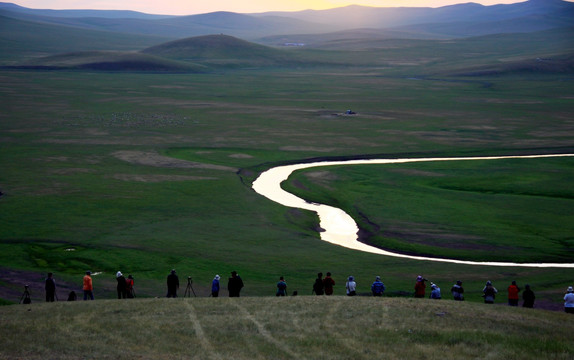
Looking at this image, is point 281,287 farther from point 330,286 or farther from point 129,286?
point 129,286

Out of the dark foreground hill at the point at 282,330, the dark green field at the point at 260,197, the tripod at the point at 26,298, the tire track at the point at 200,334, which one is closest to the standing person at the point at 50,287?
the tripod at the point at 26,298

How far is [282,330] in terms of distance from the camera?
1132 inches

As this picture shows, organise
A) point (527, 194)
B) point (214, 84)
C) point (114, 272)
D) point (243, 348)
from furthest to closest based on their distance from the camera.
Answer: point (214, 84), point (527, 194), point (114, 272), point (243, 348)

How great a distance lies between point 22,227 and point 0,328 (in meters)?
28.1

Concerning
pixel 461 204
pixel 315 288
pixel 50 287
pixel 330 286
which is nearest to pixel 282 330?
pixel 315 288

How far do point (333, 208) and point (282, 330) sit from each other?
3863 cm

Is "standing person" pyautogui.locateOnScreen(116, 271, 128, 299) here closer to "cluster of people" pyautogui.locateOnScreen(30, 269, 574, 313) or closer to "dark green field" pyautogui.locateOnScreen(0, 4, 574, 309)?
"cluster of people" pyautogui.locateOnScreen(30, 269, 574, 313)

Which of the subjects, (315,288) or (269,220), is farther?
(269,220)

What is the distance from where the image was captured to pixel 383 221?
60375mm

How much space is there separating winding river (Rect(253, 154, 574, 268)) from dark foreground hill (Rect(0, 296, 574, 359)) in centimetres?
1829

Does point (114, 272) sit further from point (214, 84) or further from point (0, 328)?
point (214, 84)

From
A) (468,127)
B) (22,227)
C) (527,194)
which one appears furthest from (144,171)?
(468,127)

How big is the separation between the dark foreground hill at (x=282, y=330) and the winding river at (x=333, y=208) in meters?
18.3

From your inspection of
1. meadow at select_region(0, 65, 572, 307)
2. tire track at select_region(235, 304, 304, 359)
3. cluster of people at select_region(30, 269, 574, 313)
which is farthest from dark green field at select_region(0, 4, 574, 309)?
tire track at select_region(235, 304, 304, 359)
